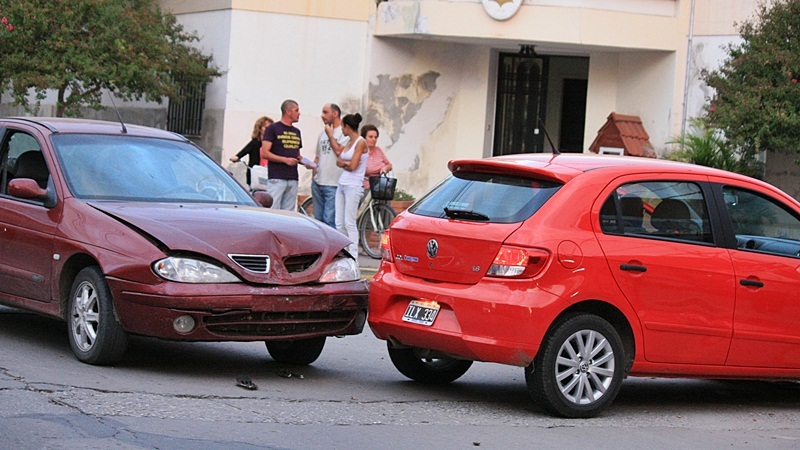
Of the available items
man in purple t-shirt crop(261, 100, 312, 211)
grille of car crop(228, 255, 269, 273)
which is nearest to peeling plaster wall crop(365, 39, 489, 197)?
man in purple t-shirt crop(261, 100, 312, 211)

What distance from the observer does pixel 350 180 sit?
15.1 meters

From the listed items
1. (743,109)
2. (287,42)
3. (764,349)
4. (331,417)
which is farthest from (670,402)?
(287,42)

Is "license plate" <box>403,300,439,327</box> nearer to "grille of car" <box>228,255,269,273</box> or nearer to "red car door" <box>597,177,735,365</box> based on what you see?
"grille of car" <box>228,255,269,273</box>

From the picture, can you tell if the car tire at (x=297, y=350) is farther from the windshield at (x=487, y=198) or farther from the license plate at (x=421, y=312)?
the windshield at (x=487, y=198)

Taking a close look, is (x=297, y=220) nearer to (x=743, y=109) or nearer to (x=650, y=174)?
(x=650, y=174)

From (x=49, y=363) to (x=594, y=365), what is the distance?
3442mm

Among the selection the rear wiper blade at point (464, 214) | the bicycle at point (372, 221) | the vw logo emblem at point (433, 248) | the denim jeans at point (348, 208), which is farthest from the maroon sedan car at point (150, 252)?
the bicycle at point (372, 221)

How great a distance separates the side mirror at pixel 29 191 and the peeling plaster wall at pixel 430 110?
1388 cm

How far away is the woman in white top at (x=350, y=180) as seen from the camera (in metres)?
15.0

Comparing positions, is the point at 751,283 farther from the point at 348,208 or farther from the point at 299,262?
the point at 348,208

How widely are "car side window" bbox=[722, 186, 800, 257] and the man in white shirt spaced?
24.6ft

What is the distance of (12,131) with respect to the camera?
9.38 meters

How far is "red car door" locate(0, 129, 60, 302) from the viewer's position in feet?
27.5

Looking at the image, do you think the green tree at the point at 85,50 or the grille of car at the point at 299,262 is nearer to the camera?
the grille of car at the point at 299,262
